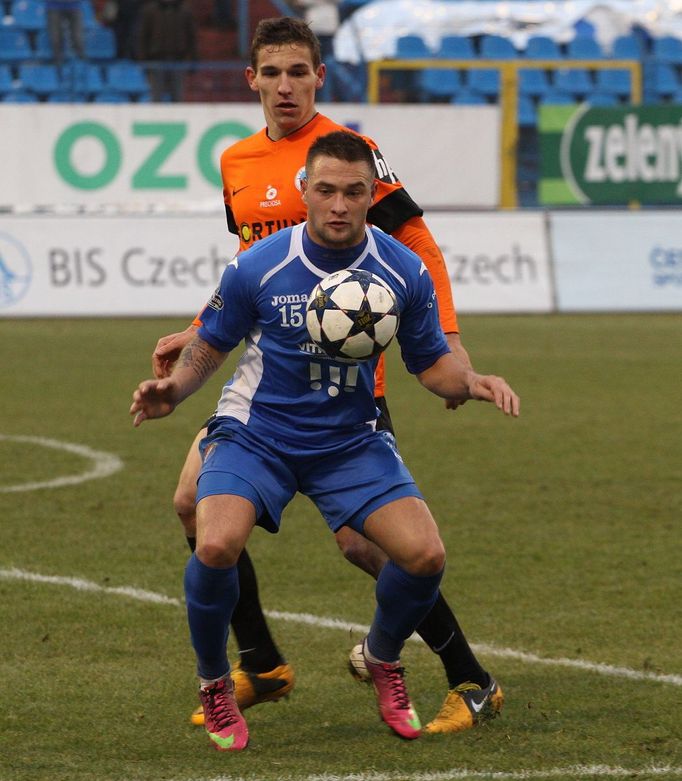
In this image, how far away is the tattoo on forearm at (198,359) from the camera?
510cm

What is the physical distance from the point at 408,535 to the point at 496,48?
2228 cm

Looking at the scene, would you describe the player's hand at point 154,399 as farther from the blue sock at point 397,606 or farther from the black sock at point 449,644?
the black sock at point 449,644

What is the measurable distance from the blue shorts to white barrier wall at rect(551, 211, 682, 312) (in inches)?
602

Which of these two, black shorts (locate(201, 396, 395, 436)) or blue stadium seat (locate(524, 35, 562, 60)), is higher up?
blue stadium seat (locate(524, 35, 562, 60))

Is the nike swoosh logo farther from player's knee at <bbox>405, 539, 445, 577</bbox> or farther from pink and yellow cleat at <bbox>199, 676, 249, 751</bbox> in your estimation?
player's knee at <bbox>405, 539, 445, 577</bbox>

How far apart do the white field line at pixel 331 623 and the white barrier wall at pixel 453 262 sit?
1185cm

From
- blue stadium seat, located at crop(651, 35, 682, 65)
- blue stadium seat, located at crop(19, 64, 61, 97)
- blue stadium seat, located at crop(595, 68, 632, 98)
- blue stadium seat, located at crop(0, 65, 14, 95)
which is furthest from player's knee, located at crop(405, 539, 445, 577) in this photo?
blue stadium seat, located at crop(651, 35, 682, 65)

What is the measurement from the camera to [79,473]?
9.67 meters

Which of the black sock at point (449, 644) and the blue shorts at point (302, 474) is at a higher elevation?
the blue shorts at point (302, 474)

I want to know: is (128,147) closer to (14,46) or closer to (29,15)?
(14,46)

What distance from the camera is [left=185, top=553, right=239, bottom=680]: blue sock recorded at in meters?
4.80

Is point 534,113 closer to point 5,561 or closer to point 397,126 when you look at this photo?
point 397,126

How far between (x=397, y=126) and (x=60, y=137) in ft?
15.1

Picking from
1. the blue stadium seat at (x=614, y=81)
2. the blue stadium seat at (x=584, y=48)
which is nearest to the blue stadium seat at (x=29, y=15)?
the blue stadium seat at (x=614, y=81)
